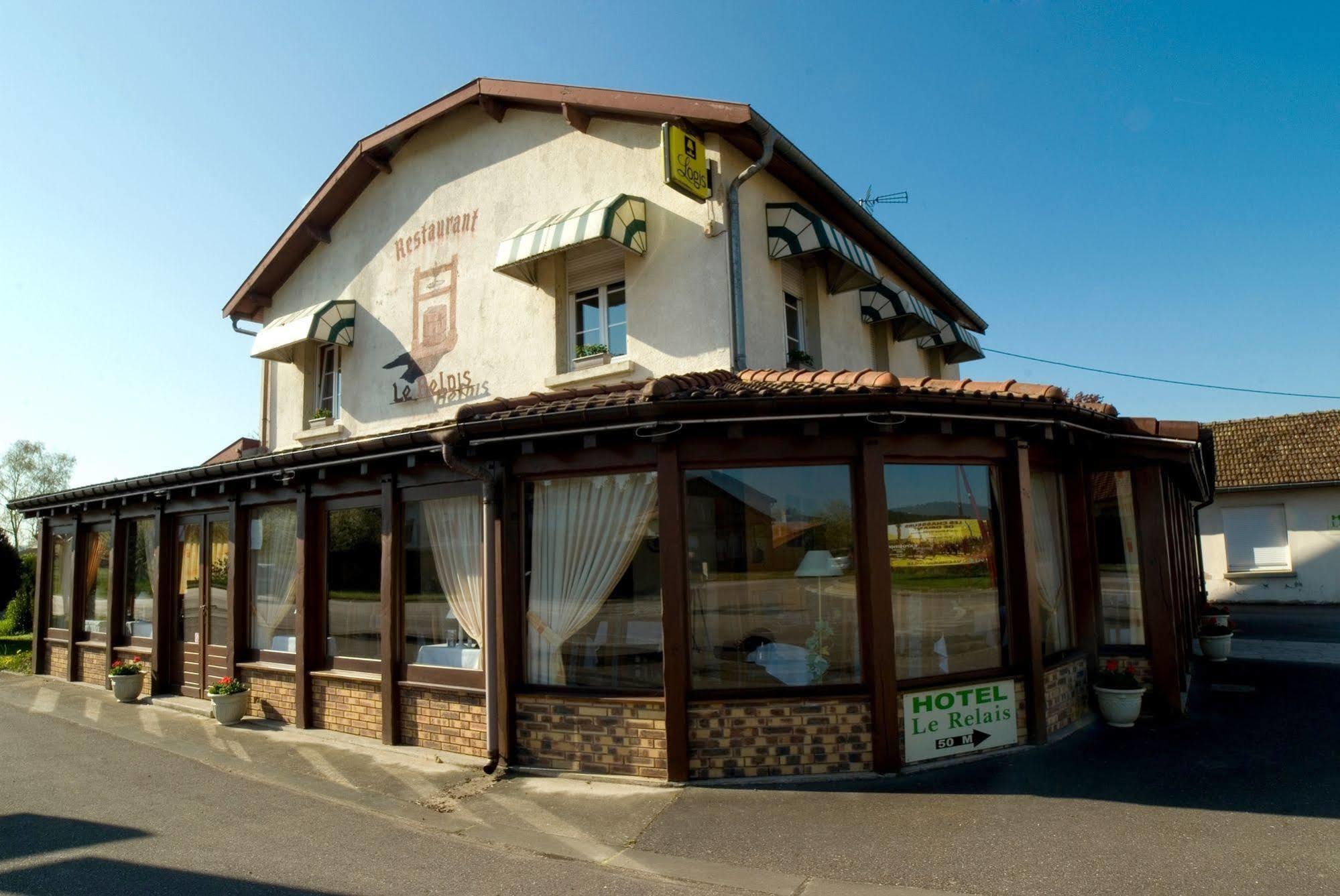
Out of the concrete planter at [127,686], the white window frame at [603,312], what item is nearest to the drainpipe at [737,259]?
the white window frame at [603,312]

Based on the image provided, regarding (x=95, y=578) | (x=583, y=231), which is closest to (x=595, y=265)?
(x=583, y=231)

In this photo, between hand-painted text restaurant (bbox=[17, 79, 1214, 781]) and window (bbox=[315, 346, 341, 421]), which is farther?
window (bbox=[315, 346, 341, 421])

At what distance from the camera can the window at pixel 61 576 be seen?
14125mm

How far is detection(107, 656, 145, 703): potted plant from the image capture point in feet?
36.9

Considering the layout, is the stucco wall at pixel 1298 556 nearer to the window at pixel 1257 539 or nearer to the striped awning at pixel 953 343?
the window at pixel 1257 539

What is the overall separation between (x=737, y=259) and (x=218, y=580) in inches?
319

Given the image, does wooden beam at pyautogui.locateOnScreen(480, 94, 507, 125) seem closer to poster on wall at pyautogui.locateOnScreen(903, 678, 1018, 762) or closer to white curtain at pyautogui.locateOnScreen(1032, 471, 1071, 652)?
white curtain at pyautogui.locateOnScreen(1032, 471, 1071, 652)

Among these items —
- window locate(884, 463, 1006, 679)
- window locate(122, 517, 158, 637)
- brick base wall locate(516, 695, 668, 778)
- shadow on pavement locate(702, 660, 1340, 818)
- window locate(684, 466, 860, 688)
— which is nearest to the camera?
shadow on pavement locate(702, 660, 1340, 818)

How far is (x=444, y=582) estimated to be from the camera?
27.1 feet

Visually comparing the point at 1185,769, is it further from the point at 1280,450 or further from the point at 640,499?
the point at 1280,450

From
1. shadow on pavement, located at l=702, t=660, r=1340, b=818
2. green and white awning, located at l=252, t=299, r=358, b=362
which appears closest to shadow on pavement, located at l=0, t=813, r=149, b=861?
shadow on pavement, located at l=702, t=660, r=1340, b=818

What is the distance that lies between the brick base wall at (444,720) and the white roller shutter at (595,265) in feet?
16.4

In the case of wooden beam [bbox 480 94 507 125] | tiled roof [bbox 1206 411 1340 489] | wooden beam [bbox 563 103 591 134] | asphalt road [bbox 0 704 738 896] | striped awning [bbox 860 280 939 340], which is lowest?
asphalt road [bbox 0 704 738 896]

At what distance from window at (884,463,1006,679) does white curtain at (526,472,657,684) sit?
221 centimetres
